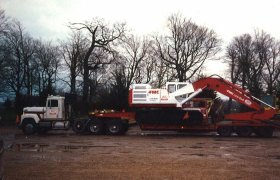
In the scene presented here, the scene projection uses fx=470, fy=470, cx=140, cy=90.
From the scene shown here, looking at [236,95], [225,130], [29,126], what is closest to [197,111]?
[225,130]

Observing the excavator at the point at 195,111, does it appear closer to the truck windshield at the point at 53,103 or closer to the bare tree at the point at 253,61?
the truck windshield at the point at 53,103

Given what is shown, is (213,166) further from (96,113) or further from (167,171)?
(96,113)

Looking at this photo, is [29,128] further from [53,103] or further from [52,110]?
[53,103]

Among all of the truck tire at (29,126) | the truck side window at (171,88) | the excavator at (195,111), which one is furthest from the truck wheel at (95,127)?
the truck side window at (171,88)

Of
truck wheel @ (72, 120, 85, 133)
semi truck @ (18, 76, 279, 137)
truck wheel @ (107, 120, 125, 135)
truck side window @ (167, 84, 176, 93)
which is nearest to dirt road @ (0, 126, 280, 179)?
semi truck @ (18, 76, 279, 137)

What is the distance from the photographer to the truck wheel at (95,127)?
103ft

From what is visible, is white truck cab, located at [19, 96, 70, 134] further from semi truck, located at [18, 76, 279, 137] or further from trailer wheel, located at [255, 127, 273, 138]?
trailer wheel, located at [255, 127, 273, 138]

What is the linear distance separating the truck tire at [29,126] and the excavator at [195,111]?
6914 millimetres

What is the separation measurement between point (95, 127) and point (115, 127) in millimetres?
1380

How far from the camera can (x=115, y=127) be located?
103ft

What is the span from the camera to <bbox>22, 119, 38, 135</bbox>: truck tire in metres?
31.7

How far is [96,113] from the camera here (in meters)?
31.8

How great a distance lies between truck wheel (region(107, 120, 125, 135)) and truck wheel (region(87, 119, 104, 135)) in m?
0.54

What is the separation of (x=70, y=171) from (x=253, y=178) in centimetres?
521
